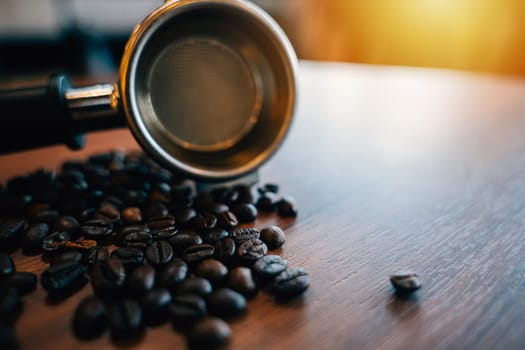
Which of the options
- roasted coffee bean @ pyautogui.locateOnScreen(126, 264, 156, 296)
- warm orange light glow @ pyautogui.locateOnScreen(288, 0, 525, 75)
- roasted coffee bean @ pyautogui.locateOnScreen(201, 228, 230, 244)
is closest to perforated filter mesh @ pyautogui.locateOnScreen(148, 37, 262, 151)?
roasted coffee bean @ pyautogui.locateOnScreen(201, 228, 230, 244)

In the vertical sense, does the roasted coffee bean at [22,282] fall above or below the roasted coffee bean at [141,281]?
below

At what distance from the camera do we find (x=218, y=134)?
2.77 feet

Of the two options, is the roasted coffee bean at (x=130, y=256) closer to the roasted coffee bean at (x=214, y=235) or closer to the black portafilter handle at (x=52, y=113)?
the roasted coffee bean at (x=214, y=235)

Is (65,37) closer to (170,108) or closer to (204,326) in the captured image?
(170,108)

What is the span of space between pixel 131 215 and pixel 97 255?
5.0 inches

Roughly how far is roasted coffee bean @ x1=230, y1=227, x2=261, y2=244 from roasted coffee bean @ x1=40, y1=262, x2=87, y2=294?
0.23m

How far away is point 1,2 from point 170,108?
2.46 meters

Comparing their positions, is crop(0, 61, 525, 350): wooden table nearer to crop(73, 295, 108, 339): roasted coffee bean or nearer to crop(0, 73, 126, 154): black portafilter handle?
crop(73, 295, 108, 339): roasted coffee bean

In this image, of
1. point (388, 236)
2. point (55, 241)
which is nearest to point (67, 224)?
point (55, 241)

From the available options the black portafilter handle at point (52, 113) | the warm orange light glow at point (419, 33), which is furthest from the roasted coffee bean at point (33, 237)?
the warm orange light glow at point (419, 33)

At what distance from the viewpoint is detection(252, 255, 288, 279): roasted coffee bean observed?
56cm

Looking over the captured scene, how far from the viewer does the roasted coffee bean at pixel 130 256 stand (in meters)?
0.58

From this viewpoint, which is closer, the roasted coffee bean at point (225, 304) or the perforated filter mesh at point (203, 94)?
the roasted coffee bean at point (225, 304)

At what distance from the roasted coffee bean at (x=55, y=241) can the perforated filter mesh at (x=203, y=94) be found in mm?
265
